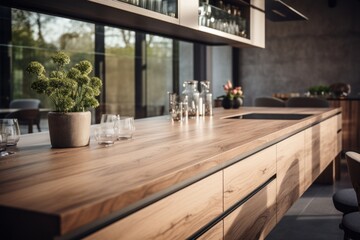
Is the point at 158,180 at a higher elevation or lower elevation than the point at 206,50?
lower

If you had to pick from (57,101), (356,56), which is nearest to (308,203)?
(57,101)

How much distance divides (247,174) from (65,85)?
32.4 inches

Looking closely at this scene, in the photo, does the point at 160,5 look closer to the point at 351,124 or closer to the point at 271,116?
the point at 271,116

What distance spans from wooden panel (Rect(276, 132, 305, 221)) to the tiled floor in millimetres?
420

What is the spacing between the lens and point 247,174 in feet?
6.32

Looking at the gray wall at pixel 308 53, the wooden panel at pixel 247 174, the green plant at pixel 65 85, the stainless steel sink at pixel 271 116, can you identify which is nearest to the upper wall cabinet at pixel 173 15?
the green plant at pixel 65 85

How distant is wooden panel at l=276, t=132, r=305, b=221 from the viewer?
2494 mm

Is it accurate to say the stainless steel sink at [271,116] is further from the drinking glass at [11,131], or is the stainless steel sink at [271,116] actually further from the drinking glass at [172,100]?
the drinking glass at [11,131]

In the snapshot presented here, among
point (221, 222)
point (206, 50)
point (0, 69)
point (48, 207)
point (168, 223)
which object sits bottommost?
point (221, 222)

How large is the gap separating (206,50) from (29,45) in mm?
3098

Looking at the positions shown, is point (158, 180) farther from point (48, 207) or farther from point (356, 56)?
point (356, 56)

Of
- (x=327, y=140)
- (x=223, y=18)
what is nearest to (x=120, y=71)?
(x=223, y=18)

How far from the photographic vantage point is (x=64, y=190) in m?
1.04

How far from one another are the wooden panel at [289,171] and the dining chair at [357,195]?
53 cm
